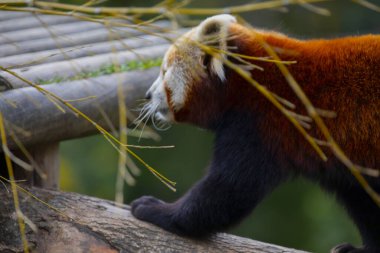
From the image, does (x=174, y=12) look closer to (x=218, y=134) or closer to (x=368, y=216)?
(x=218, y=134)

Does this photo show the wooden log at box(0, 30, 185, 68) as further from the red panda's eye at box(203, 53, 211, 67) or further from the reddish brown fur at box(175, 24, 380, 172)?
the reddish brown fur at box(175, 24, 380, 172)

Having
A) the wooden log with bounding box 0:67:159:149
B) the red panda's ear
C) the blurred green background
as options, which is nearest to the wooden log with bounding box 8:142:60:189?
the wooden log with bounding box 0:67:159:149

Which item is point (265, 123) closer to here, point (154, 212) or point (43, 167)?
point (154, 212)

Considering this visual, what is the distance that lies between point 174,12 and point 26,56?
89.3 inches

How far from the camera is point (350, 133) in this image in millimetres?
3279

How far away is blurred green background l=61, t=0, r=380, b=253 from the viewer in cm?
918

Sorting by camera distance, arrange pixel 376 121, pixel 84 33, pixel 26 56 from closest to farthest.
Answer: pixel 376 121 → pixel 26 56 → pixel 84 33

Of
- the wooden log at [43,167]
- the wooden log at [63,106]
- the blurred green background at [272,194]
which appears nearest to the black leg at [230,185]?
the wooden log at [63,106]

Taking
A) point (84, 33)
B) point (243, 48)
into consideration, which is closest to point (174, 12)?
point (243, 48)

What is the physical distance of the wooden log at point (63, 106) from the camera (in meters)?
3.41

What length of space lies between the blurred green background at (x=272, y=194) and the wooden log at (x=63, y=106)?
4.94 meters

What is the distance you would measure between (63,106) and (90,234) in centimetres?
71

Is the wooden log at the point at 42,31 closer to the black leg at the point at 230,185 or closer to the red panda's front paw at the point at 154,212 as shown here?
the red panda's front paw at the point at 154,212

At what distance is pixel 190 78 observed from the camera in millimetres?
3645
